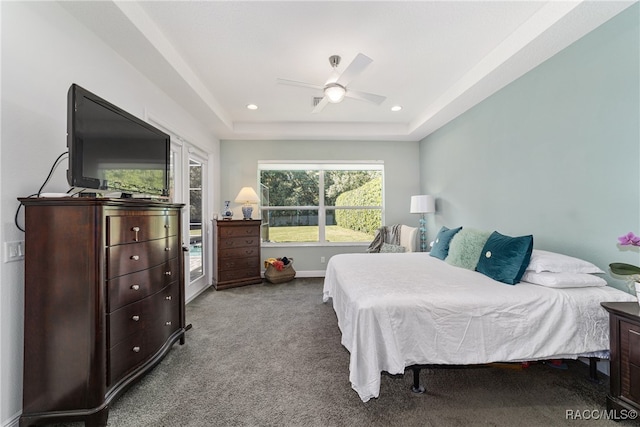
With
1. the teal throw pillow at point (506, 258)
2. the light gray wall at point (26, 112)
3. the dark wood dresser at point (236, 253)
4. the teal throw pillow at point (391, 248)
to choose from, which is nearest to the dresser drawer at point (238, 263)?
the dark wood dresser at point (236, 253)

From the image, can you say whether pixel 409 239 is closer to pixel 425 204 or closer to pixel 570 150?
pixel 425 204

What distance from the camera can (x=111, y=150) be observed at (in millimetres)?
1785

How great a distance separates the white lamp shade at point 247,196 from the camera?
15.0 feet

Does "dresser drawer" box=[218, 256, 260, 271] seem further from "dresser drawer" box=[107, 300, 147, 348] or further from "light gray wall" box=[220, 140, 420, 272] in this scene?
"dresser drawer" box=[107, 300, 147, 348]

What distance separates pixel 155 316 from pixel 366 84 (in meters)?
3.10

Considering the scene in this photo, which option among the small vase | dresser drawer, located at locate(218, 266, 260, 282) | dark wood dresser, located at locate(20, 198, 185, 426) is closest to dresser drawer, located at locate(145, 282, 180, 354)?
dark wood dresser, located at locate(20, 198, 185, 426)

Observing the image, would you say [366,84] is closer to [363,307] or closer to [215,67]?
[215,67]

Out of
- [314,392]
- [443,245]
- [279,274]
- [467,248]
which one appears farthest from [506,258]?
[279,274]

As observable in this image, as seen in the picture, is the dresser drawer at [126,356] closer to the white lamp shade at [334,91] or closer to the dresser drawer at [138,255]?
the dresser drawer at [138,255]

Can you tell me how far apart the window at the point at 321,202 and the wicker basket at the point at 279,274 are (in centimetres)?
64

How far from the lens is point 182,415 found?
5.36 ft

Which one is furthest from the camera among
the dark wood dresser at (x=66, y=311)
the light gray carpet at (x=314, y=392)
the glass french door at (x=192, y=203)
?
the glass french door at (x=192, y=203)

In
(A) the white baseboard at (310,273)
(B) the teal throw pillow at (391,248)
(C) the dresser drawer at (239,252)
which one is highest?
(B) the teal throw pillow at (391,248)

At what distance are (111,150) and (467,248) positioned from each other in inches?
117
